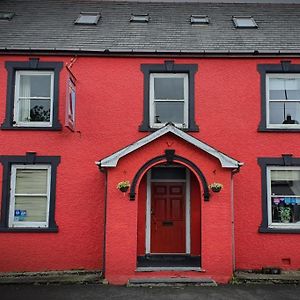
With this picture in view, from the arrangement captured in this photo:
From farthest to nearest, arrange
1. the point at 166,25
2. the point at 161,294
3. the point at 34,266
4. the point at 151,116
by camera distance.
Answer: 1. the point at 166,25
2. the point at 151,116
3. the point at 34,266
4. the point at 161,294

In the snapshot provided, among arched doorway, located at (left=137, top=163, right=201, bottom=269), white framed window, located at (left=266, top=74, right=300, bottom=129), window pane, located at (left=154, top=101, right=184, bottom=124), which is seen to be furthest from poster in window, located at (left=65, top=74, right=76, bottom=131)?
white framed window, located at (left=266, top=74, right=300, bottom=129)

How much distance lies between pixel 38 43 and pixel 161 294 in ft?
27.8

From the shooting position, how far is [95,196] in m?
11.9

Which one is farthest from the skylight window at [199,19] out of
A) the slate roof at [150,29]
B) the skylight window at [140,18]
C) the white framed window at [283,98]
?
the white framed window at [283,98]

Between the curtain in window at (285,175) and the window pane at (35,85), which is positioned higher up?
the window pane at (35,85)

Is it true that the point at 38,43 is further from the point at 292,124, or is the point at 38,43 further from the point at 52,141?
the point at 292,124

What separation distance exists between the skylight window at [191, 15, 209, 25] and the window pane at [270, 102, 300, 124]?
4.18 meters

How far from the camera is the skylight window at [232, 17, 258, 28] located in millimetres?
14023

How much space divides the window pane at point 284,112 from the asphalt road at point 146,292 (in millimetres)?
4979

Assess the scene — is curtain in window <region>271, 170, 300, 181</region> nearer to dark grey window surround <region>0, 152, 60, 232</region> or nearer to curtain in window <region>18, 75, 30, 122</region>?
dark grey window surround <region>0, 152, 60, 232</region>

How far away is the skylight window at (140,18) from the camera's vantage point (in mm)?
14391

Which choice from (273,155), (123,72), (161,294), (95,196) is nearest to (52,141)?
(95,196)

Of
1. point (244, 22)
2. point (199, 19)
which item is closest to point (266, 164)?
point (244, 22)

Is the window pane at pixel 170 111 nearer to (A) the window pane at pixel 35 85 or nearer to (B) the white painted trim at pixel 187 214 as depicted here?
(B) the white painted trim at pixel 187 214
